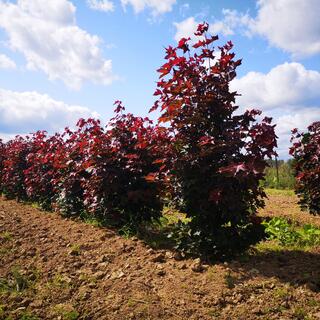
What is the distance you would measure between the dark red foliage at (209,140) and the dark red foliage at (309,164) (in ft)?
9.67

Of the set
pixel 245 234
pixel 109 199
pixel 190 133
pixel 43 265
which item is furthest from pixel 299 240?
pixel 43 265

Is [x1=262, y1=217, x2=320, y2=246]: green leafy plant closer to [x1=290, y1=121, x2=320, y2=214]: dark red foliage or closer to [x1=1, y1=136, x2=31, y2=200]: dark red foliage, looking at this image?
[x1=290, y1=121, x2=320, y2=214]: dark red foliage

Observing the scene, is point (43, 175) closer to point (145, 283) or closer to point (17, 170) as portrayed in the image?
point (17, 170)

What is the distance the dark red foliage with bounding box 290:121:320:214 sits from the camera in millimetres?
7563

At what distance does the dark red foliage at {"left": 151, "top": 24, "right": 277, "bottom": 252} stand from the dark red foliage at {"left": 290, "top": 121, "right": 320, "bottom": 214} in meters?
2.95

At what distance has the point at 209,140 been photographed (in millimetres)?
4801

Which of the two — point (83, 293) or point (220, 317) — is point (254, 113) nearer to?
point (220, 317)

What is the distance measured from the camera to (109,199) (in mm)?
6852

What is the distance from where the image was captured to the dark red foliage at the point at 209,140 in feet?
15.5

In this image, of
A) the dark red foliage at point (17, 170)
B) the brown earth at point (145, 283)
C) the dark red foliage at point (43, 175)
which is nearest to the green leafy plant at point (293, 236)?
the brown earth at point (145, 283)

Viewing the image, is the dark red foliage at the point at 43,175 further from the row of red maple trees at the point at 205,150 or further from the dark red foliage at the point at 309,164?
the dark red foliage at the point at 309,164

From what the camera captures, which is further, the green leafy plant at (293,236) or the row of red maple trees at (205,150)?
the green leafy plant at (293,236)

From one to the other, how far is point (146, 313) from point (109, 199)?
318cm

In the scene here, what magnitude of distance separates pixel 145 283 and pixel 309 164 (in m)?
5.01
